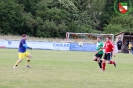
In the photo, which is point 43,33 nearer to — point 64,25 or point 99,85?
point 64,25

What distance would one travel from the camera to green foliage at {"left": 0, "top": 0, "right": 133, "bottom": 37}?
221 feet

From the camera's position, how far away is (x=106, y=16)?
8575 centimetres

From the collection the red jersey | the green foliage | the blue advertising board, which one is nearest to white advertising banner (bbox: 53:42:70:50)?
the blue advertising board

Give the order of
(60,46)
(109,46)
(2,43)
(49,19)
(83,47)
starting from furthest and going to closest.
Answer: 1. (49,19)
2. (83,47)
3. (60,46)
4. (2,43)
5. (109,46)

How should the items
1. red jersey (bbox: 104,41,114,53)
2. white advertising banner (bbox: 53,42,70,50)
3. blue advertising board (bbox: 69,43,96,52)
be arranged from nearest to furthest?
1. red jersey (bbox: 104,41,114,53)
2. white advertising banner (bbox: 53,42,70,50)
3. blue advertising board (bbox: 69,43,96,52)

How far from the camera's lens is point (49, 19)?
236 ft

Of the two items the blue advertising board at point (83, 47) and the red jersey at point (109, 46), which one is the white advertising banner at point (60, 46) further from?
the red jersey at point (109, 46)

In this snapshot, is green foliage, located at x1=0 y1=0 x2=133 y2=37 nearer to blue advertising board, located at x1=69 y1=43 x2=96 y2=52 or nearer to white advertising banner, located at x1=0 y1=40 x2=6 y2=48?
blue advertising board, located at x1=69 y1=43 x2=96 y2=52

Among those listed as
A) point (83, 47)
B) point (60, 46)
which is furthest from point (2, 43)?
point (83, 47)

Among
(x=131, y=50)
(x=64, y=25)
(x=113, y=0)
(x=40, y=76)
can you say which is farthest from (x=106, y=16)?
(x=40, y=76)

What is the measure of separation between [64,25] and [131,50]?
78.5ft

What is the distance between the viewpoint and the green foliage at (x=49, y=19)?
67.3 metres

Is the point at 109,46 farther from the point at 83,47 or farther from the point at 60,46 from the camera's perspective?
the point at 83,47

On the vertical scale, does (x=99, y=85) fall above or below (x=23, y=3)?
below
